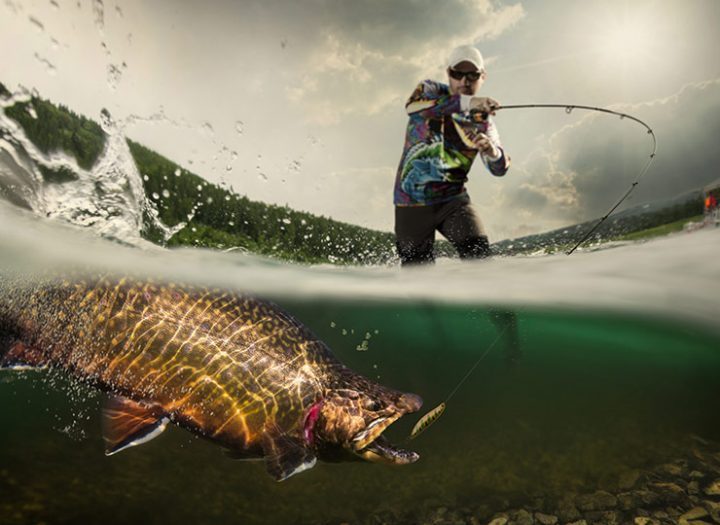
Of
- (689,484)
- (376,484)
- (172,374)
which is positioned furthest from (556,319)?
(172,374)

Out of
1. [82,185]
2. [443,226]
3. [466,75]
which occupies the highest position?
[466,75]

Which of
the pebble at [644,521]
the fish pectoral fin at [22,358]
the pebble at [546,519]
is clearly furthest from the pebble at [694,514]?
the fish pectoral fin at [22,358]

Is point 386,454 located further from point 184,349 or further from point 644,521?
point 644,521

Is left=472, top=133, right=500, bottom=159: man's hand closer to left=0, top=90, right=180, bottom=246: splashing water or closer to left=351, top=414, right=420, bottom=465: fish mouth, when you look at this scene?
left=351, top=414, right=420, bottom=465: fish mouth

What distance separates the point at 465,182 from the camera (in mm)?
5695

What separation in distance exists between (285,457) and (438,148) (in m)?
4.16

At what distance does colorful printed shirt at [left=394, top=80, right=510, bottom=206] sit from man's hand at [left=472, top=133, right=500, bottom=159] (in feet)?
0.23

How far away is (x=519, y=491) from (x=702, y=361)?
15.5m

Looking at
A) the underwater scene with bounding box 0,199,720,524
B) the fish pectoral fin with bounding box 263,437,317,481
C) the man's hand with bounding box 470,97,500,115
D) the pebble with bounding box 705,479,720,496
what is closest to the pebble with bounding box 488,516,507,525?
the underwater scene with bounding box 0,199,720,524

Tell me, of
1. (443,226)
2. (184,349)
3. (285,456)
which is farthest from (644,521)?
(184,349)

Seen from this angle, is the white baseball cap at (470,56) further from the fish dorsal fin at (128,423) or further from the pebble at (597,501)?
the pebble at (597,501)

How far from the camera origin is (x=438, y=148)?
17.9 feet

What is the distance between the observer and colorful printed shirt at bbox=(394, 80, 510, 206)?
5.28 meters

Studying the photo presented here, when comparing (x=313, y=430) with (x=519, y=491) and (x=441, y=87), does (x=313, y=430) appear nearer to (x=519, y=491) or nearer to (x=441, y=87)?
(x=441, y=87)
